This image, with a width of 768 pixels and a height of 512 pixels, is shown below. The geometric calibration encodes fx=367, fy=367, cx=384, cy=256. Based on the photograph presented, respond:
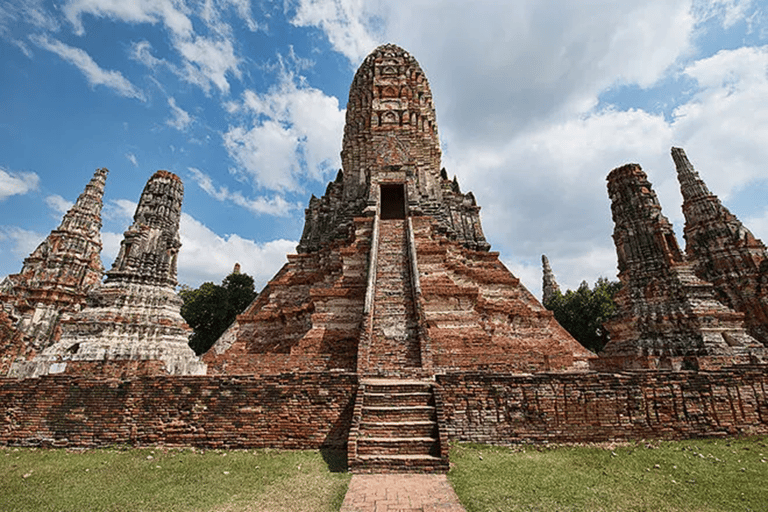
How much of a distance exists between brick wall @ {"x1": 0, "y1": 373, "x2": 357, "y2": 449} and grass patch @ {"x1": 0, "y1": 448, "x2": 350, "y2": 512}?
0.27 metres

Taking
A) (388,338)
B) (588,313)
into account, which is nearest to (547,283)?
(588,313)

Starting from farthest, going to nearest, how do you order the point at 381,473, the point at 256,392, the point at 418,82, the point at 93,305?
the point at 418,82 < the point at 93,305 < the point at 256,392 < the point at 381,473

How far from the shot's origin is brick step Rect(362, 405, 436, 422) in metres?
6.73

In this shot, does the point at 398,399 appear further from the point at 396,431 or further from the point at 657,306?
the point at 657,306

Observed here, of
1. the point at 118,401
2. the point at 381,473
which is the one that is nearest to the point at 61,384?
the point at 118,401

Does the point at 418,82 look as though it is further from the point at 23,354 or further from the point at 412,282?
the point at 23,354

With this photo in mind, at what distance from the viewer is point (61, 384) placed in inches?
301

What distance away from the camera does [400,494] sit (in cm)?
482

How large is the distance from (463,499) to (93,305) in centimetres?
1228

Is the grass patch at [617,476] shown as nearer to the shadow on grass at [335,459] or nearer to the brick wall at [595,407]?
the brick wall at [595,407]

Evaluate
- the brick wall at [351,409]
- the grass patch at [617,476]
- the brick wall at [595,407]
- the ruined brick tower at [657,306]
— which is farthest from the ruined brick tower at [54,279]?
the ruined brick tower at [657,306]

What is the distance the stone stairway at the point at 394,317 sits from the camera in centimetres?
957

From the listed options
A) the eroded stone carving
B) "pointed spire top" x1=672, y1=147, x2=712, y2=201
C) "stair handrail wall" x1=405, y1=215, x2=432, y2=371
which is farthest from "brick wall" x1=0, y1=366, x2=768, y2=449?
"pointed spire top" x1=672, y1=147, x2=712, y2=201

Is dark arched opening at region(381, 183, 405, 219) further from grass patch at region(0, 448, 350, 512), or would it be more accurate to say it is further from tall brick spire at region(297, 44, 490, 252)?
grass patch at region(0, 448, 350, 512)
